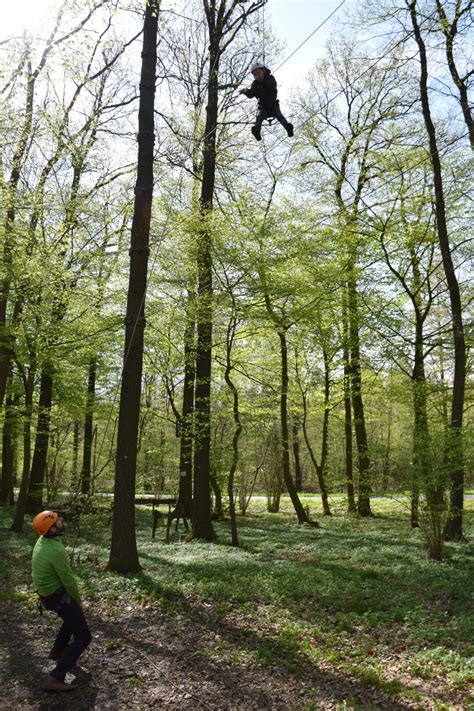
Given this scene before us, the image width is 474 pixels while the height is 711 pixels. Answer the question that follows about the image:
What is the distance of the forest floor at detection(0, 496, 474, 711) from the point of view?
4.63 meters

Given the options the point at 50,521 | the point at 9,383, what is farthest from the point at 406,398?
the point at 9,383

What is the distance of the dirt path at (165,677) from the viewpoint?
4.47 meters

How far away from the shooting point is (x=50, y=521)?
4672mm

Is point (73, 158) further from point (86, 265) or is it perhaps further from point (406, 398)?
point (406, 398)

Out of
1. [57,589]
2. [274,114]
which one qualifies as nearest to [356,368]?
Result: [274,114]

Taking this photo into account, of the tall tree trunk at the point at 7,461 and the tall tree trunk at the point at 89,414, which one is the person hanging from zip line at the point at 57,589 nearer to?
the tall tree trunk at the point at 89,414

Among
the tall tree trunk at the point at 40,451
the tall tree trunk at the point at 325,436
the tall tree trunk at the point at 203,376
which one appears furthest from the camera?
the tall tree trunk at the point at 325,436

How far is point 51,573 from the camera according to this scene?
15.3 feet

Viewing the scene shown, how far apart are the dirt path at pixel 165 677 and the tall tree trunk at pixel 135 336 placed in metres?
2.42

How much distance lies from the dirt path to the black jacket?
6843 mm

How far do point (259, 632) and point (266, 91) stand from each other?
7003 mm

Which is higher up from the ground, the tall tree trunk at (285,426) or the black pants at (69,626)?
the tall tree trunk at (285,426)

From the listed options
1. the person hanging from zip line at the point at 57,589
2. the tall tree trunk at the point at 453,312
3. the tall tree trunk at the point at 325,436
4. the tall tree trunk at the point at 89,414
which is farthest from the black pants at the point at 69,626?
the tall tree trunk at the point at 325,436

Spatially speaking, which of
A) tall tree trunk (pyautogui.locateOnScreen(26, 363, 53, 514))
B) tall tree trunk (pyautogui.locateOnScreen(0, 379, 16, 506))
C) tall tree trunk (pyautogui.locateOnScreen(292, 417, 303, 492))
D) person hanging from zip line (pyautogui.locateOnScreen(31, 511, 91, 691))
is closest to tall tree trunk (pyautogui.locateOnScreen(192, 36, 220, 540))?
tall tree trunk (pyautogui.locateOnScreen(26, 363, 53, 514))
